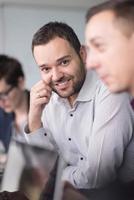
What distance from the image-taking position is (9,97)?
36.4 inches

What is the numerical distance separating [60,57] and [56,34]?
0.06m

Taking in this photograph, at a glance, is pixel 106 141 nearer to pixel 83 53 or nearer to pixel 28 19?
pixel 83 53

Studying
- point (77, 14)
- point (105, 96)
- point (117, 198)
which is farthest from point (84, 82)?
point (117, 198)

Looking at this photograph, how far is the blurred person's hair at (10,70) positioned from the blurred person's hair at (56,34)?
0.09 metres

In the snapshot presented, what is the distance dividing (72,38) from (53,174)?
330 mm

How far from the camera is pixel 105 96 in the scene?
34.4 inches

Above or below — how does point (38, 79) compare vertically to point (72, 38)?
below

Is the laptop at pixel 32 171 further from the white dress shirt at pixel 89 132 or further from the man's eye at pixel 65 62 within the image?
the man's eye at pixel 65 62

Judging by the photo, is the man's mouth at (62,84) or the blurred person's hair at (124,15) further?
the man's mouth at (62,84)

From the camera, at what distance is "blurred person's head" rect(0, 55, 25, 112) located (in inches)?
35.5

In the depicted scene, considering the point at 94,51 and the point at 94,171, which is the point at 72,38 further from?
the point at 94,171

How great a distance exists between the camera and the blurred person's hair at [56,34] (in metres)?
0.87

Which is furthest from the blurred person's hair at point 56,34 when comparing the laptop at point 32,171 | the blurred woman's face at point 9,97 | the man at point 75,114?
the laptop at point 32,171

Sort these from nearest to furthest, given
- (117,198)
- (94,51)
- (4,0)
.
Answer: (94,51)
(117,198)
(4,0)
